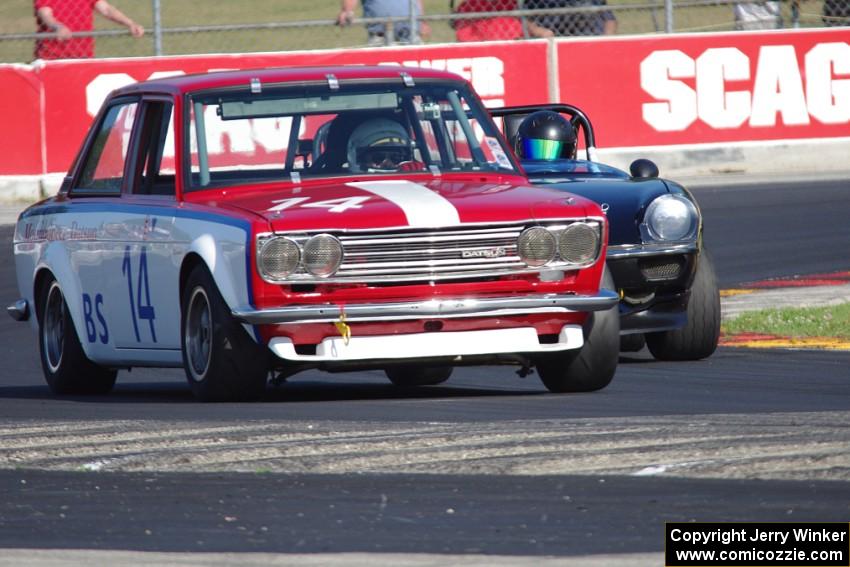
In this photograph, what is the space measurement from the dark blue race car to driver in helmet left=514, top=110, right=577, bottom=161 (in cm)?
75

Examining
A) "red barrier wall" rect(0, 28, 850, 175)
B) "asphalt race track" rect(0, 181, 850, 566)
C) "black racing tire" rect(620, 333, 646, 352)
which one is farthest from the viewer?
"red barrier wall" rect(0, 28, 850, 175)

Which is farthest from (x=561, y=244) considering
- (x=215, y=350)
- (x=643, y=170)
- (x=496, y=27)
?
(x=496, y=27)

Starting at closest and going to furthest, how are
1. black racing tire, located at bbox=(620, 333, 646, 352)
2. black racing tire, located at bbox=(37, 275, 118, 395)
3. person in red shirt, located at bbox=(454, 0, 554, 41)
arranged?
→ 1. black racing tire, located at bbox=(37, 275, 118, 395)
2. black racing tire, located at bbox=(620, 333, 646, 352)
3. person in red shirt, located at bbox=(454, 0, 554, 41)

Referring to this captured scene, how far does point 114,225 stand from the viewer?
8531mm

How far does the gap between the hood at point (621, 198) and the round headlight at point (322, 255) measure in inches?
91.5

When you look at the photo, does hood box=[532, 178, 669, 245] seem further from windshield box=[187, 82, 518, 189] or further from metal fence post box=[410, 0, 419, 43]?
metal fence post box=[410, 0, 419, 43]

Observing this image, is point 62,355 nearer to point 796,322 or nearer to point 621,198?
point 621,198

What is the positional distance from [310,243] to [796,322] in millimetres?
4502

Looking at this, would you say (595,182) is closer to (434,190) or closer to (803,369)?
(803,369)

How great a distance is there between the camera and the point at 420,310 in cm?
741

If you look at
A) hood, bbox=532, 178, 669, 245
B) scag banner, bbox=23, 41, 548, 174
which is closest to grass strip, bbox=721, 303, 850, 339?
hood, bbox=532, 178, 669, 245

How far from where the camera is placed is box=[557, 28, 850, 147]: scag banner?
19.7 metres

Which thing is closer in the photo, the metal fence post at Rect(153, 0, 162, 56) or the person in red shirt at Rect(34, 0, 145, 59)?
the person in red shirt at Rect(34, 0, 145, 59)

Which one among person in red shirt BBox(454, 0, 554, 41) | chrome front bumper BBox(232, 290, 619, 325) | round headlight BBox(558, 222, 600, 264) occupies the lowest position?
chrome front bumper BBox(232, 290, 619, 325)
